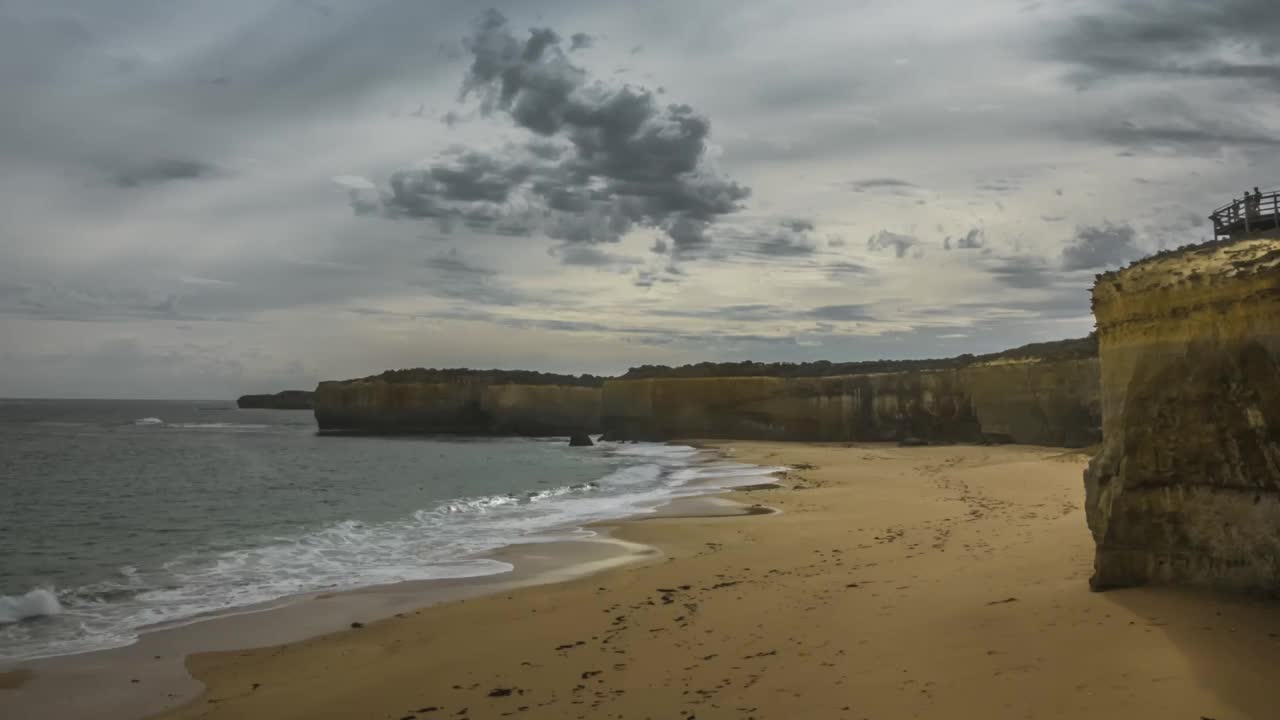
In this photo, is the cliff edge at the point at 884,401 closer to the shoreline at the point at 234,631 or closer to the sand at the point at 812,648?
the sand at the point at 812,648

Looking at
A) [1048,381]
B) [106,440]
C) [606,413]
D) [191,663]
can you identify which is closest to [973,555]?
[191,663]

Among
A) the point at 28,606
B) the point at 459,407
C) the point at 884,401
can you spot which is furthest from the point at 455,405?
the point at 28,606

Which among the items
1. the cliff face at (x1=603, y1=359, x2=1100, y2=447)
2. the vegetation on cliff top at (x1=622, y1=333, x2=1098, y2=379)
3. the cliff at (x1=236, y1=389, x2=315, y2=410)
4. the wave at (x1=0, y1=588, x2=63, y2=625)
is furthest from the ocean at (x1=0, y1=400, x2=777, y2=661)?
the cliff at (x1=236, y1=389, x2=315, y2=410)

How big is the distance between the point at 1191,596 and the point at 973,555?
11.5 ft

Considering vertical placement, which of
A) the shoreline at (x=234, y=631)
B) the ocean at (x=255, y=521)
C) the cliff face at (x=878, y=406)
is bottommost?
the ocean at (x=255, y=521)

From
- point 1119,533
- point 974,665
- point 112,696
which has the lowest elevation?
point 112,696

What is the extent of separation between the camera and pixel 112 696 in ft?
22.9

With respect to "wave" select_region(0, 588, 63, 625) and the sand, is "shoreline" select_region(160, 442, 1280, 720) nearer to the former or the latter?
the sand

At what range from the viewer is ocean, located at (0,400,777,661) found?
10.5 meters

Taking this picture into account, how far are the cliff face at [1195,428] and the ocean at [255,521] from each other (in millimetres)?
7874

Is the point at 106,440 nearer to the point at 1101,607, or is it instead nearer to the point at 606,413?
the point at 606,413

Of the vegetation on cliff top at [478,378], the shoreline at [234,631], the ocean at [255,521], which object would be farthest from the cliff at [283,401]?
the shoreline at [234,631]

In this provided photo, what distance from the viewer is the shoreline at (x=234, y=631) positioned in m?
6.93

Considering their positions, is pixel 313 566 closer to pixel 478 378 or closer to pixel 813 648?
pixel 813 648
